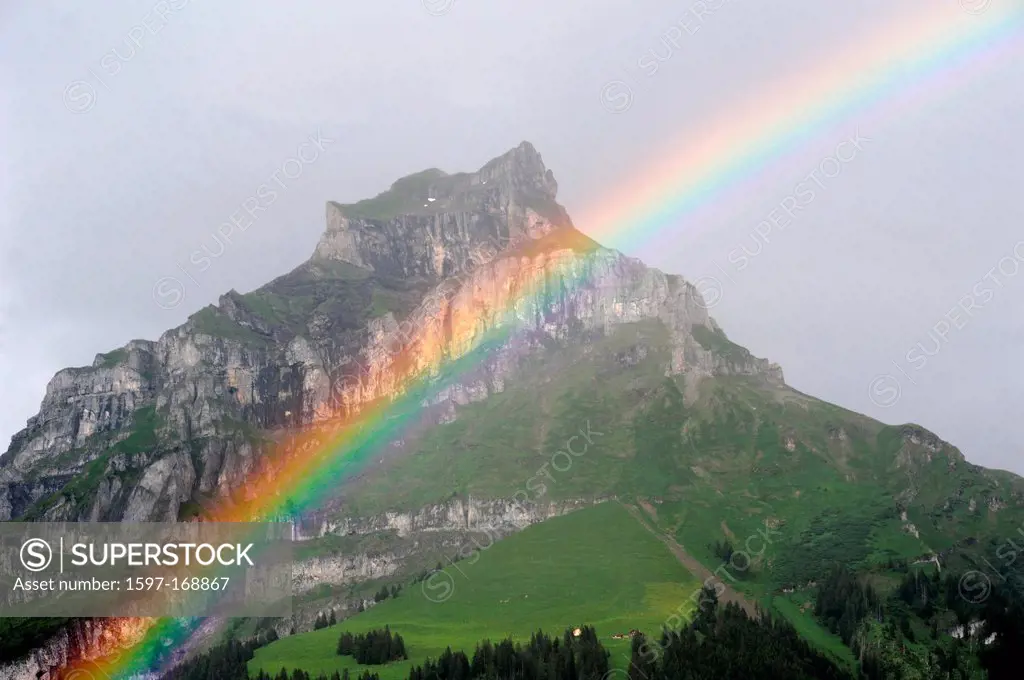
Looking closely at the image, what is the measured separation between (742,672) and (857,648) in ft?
135

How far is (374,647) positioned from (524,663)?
3512 centimetres

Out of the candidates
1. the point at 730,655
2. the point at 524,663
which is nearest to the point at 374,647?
the point at 524,663

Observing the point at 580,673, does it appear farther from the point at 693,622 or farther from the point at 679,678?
the point at 693,622

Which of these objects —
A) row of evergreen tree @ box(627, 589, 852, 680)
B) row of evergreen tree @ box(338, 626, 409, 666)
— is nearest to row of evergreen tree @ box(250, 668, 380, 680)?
row of evergreen tree @ box(338, 626, 409, 666)

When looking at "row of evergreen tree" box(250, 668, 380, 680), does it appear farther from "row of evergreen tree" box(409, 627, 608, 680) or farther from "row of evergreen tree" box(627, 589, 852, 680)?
"row of evergreen tree" box(627, 589, 852, 680)

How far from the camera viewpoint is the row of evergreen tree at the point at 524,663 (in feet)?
538

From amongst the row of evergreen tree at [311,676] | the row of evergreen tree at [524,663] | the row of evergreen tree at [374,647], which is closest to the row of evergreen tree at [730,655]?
the row of evergreen tree at [524,663]

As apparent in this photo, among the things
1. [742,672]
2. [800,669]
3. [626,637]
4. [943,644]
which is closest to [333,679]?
[626,637]

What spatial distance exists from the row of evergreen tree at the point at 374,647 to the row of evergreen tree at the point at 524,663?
12.1 m

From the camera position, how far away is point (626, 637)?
18412 centimetres

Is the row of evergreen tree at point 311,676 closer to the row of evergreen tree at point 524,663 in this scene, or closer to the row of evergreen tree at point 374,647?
the row of evergreen tree at point 524,663

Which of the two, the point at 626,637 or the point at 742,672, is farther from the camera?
the point at 626,637

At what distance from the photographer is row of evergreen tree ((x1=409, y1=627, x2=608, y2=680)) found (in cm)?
16400

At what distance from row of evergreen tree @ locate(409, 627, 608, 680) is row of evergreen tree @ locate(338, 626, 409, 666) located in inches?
477
